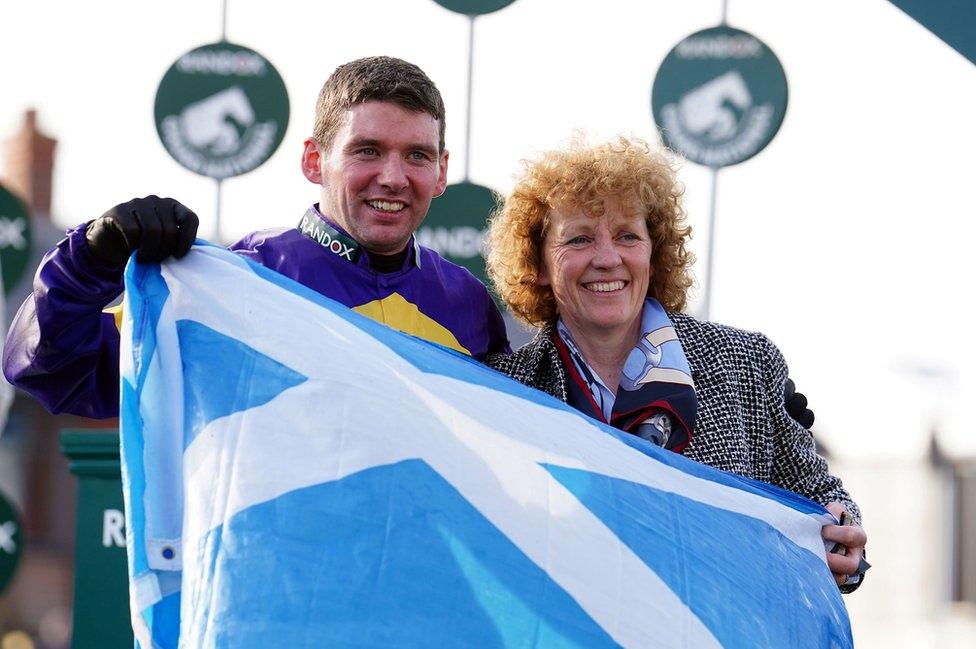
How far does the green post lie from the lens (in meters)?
4.14

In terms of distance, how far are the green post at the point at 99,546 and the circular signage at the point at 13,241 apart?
4.63 m

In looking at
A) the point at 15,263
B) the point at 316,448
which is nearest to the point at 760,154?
the point at 15,263

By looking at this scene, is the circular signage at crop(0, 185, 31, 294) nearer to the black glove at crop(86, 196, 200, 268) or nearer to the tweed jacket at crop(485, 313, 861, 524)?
the tweed jacket at crop(485, 313, 861, 524)

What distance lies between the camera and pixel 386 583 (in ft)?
7.67

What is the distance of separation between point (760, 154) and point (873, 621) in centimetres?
280

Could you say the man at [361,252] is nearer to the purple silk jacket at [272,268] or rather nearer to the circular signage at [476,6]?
the purple silk jacket at [272,268]

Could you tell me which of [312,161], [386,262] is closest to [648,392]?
[386,262]

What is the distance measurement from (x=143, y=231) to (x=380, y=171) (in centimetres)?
69

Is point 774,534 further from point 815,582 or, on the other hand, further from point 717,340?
point 717,340

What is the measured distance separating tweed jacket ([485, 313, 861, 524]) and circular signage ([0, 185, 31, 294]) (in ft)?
19.8

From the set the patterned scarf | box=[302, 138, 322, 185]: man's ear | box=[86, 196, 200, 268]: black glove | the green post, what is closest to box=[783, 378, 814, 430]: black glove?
the patterned scarf

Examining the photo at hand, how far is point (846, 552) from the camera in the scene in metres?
3.02

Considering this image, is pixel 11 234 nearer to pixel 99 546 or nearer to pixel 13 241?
pixel 13 241

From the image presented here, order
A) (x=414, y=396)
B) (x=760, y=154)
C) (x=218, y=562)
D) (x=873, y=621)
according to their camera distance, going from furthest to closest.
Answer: (x=760, y=154), (x=873, y=621), (x=414, y=396), (x=218, y=562)
